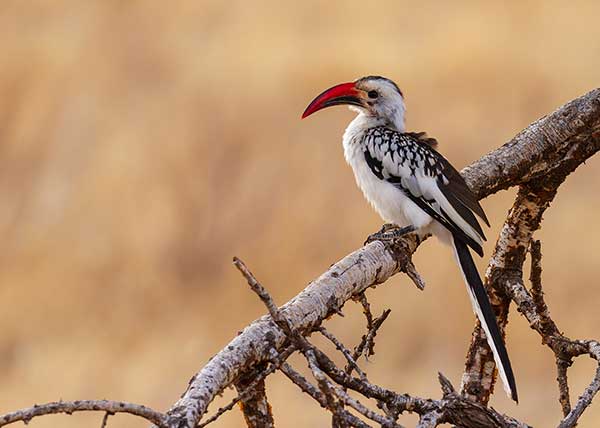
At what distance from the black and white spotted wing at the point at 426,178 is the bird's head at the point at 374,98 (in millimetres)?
152

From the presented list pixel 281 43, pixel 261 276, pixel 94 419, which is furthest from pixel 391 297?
pixel 281 43

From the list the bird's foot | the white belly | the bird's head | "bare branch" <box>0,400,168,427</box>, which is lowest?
"bare branch" <box>0,400,168,427</box>

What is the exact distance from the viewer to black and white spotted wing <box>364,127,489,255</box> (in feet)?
11.6

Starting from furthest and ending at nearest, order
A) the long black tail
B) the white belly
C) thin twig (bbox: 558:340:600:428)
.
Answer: the white belly
the long black tail
thin twig (bbox: 558:340:600:428)

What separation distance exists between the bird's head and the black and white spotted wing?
152mm

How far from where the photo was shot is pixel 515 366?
289 inches

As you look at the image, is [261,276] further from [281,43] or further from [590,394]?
[590,394]

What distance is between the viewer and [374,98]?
429 centimetres

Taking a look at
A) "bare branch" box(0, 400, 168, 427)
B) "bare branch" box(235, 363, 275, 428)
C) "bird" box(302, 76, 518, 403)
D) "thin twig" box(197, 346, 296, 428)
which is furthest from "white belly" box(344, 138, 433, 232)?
"bare branch" box(0, 400, 168, 427)

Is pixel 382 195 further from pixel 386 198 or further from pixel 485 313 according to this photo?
pixel 485 313

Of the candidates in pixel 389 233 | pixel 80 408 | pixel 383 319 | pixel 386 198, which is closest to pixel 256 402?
pixel 383 319

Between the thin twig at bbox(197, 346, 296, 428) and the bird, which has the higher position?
the bird

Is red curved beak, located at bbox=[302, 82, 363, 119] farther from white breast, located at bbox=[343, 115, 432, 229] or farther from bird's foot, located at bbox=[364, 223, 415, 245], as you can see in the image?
bird's foot, located at bbox=[364, 223, 415, 245]

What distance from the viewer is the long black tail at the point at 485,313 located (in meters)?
3.01
